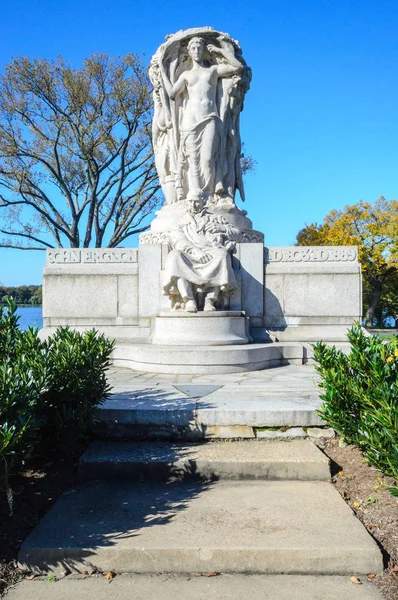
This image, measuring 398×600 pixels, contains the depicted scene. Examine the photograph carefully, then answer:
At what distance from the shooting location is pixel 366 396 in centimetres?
298

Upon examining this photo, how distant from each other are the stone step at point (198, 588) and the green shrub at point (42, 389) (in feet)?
2.07

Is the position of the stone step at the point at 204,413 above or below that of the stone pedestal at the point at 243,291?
below

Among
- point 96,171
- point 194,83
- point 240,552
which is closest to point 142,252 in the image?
point 194,83

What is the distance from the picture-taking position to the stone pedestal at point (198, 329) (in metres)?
6.59

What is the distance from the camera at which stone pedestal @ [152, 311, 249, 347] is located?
6.59m

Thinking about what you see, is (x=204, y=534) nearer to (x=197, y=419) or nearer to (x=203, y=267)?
(x=197, y=419)

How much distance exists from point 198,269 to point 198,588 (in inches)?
202

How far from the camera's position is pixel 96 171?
70.0ft

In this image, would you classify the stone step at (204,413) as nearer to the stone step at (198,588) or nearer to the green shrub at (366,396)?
the green shrub at (366,396)

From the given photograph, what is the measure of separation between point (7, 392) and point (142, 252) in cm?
538

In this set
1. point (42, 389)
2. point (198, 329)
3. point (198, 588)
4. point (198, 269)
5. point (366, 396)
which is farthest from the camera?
point (198, 269)

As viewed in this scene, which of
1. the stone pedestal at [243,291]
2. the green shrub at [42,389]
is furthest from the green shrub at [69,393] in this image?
the stone pedestal at [243,291]

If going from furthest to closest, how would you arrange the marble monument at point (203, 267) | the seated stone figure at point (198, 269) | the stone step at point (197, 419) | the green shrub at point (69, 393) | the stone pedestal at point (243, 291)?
1. the stone pedestal at point (243, 291)
2. the marble monument at point (203, 267)
3. the seated stone figure at point (198, 269)
4. the stone step at point (197, 419)
5. the green shrub at point (69, 393)

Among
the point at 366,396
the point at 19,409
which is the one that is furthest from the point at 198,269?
the point at 19,409
